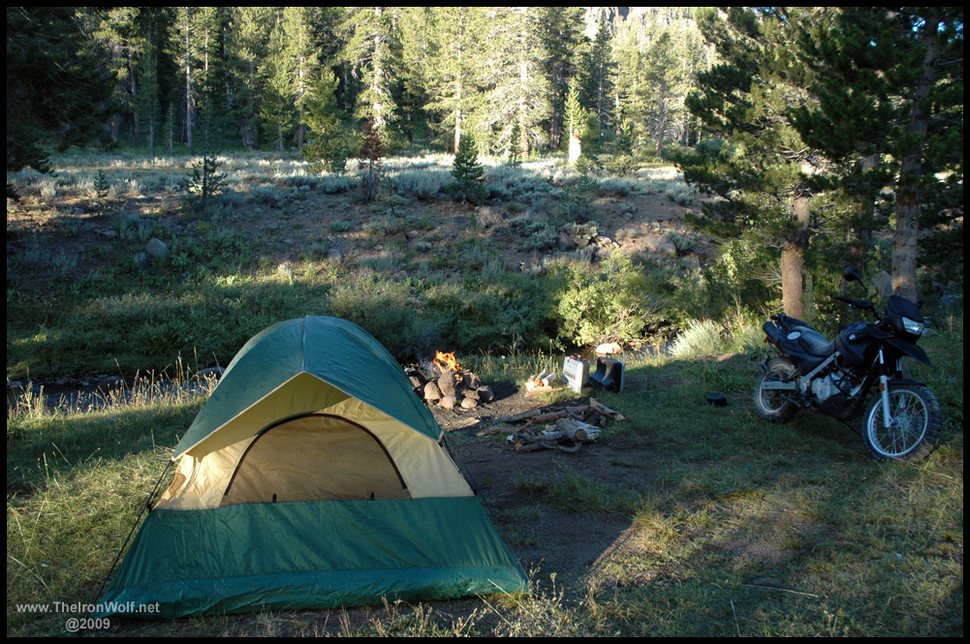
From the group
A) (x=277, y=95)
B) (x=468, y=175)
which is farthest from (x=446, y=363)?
(x=277, y=95)

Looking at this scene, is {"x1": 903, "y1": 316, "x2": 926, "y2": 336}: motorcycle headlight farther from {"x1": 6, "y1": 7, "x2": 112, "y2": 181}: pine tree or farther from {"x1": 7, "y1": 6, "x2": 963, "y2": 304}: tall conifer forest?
{"x1": 6, "y1": 7, "x2": 112, "y2": 181}: pine tree

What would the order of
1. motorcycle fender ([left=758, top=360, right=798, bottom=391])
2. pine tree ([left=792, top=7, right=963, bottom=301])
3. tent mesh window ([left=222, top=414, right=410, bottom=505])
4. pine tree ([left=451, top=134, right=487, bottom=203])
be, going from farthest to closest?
pine tree ([left=451, top=134, right=487, bottom=203]) < pine tree ([left=792, top=7, right=963, bottom=301]) < motorcycle fender ([left=758, top=360, right=798, bottom=391]) < tent mesh window ([left=222, top=414, right=410, bottom=505])

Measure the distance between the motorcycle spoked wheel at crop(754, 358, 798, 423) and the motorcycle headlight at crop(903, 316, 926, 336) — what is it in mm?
1478

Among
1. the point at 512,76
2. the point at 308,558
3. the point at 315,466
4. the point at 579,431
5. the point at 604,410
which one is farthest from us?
the point at 512,76

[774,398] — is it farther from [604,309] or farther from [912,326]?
[604,309]

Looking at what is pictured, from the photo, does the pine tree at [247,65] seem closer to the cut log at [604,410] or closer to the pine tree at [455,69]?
the pine tree at [455,69]

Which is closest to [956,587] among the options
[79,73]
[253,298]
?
[79,73]

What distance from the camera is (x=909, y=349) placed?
5.06 meters

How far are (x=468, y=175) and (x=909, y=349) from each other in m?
20.2

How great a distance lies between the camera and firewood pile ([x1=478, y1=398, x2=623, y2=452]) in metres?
6.57

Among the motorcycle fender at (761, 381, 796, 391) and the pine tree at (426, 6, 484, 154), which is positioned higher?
the pine tree at (426, 6, 484, 154)

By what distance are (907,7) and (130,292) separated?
17650 mm

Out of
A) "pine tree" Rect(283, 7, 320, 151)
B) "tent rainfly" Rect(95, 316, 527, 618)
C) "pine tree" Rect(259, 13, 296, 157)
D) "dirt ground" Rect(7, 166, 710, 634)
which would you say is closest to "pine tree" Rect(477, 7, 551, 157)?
"pine tree" Rect(283, 7, 320, 151)

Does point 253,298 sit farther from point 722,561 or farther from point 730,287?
point 722,561
